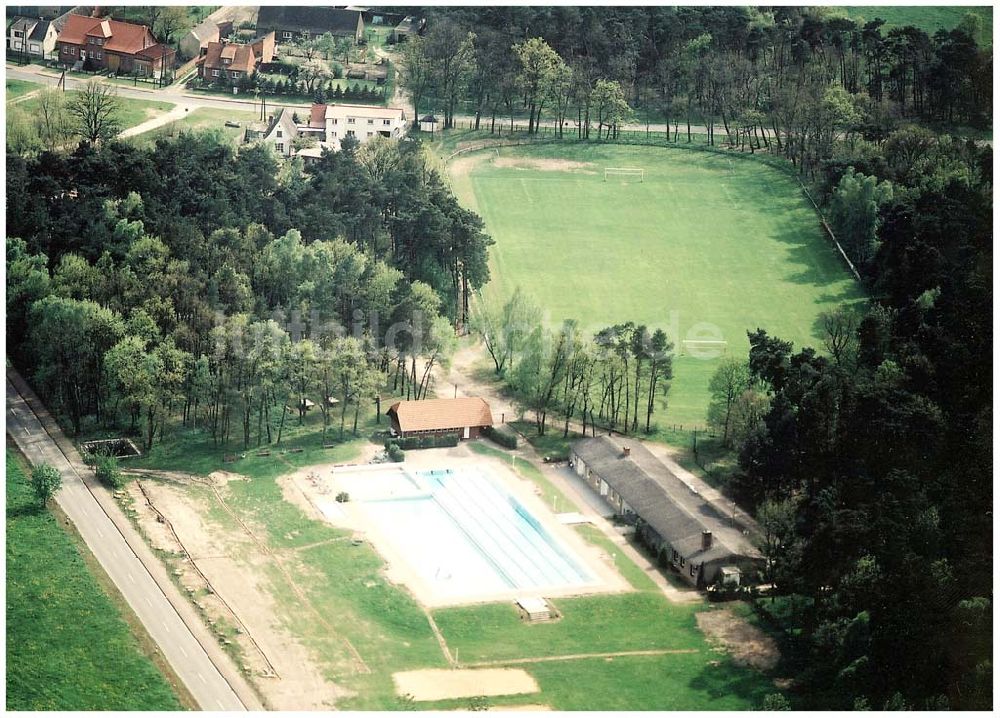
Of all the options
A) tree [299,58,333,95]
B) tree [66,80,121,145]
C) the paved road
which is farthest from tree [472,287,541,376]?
tree [66,80,121,145]

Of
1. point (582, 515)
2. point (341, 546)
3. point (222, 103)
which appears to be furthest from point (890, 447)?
point (222, 103)

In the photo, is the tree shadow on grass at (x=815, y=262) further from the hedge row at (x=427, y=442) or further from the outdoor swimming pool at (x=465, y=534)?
the outdoor swimming pool at (x=465, y=534)

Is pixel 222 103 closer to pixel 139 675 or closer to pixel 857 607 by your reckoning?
pixel 139 675

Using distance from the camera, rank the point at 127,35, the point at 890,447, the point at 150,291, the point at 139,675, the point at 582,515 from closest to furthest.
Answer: the point at 139,675
the point at 890,447
the point at 582,515
the point at 150,291
the point at 127,35

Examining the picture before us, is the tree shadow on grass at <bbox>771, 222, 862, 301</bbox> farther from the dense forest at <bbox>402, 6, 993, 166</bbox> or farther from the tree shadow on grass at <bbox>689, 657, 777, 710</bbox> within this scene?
the tree shadow on grass at <bbox>689, 657, 777, 710</bbox>

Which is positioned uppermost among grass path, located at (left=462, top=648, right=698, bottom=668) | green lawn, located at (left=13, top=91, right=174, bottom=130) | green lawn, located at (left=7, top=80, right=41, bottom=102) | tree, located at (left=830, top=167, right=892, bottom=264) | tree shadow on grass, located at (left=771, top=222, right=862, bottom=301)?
green lawn, located at (left=7, top=80, right=41, bottom=102)

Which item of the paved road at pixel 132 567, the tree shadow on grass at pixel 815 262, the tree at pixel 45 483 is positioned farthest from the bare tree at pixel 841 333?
the tree at pixel 45 483

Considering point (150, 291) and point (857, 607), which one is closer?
point (857, 607)
